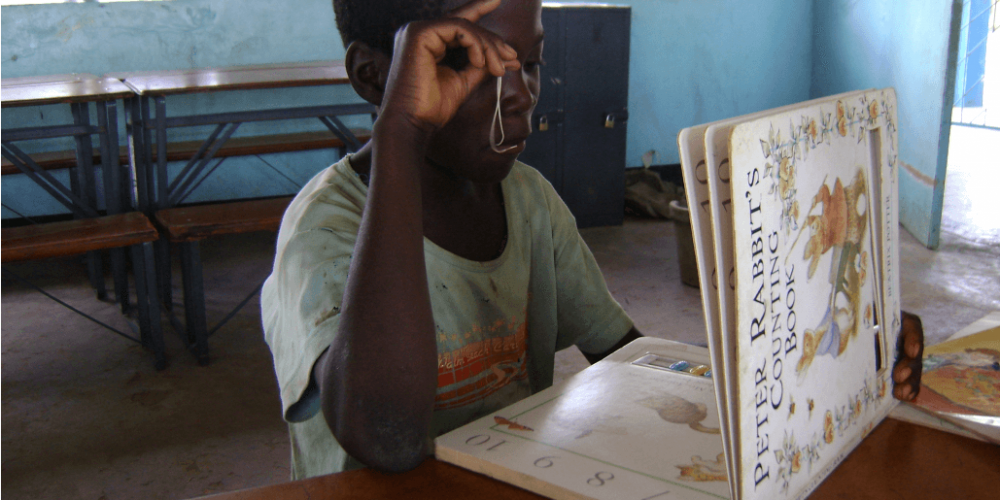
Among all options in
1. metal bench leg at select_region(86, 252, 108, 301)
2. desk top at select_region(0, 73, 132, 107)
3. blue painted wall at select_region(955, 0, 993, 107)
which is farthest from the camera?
blue painted wall at select_region(955, 0, 993, 107)

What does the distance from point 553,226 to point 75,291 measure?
3.45 meters

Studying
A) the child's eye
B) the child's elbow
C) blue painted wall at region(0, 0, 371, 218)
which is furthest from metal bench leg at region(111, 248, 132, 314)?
the child's elbow

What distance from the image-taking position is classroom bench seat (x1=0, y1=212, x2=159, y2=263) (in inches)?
101

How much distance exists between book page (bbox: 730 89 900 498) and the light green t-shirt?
0.43 m

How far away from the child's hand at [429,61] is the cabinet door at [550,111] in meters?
3.62

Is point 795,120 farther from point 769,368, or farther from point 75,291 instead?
point 75,291

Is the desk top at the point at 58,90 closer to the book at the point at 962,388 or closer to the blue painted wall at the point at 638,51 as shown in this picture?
the blue painted wall at the point at 638,51

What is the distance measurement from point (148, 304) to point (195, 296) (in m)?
0.19

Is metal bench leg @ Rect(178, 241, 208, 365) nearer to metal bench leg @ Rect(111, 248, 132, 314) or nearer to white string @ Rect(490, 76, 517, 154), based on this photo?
metal bench leg @ Rect(111, 248, 132, 314)

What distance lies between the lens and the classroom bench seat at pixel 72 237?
2566mm

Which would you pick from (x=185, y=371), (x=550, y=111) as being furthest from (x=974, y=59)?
(x=185, y=371)

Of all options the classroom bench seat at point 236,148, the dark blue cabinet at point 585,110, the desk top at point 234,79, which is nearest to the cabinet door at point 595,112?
the dark blue cabinet at point 585,110

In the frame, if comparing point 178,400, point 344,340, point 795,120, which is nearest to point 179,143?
point 178,400

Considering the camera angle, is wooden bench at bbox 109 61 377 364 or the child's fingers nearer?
the child's fingers
